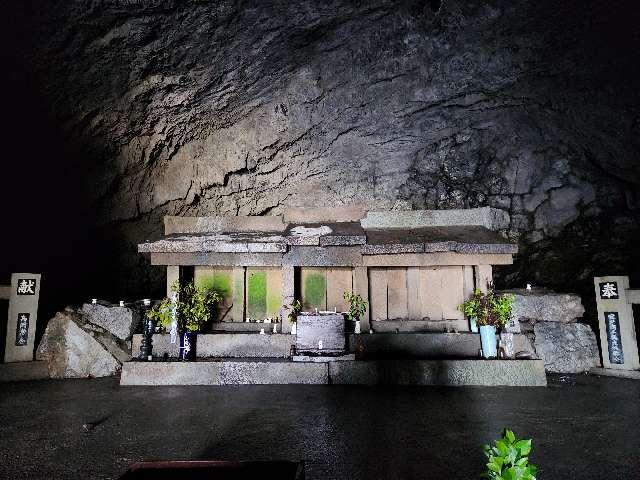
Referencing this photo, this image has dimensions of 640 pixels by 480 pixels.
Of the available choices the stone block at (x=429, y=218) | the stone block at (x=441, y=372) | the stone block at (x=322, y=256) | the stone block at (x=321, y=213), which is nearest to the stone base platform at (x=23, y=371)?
the stone block at (x=322, y=256)

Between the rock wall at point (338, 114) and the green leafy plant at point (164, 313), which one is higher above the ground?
the rock wall at point (338, 114)

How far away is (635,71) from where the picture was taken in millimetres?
8672

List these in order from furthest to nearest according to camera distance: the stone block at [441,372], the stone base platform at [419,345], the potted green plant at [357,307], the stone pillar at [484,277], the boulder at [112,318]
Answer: the boulder at [112,318]
the potted green plant at [357,307]
the stone pillar at [484,277]
the stone base platform at [419,345]
the stone block at [441,372]

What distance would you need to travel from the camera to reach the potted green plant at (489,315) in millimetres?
9016

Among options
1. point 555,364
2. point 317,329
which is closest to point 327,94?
point 317,329

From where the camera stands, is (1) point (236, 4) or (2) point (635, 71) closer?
(1) point (236, 4)

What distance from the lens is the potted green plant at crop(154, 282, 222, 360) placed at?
30.2 feet

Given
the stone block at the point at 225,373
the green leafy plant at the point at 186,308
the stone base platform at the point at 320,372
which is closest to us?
the stone base platform at the point at 320,372

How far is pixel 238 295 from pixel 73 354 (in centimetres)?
438

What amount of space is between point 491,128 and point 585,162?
3.10 meters

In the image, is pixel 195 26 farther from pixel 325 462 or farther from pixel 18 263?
pixel 18 263

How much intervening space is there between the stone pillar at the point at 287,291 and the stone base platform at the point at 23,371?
610 centimetres

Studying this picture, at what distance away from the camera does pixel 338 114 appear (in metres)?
10.3

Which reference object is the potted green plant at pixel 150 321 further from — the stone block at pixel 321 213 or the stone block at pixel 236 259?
the stone block at pixel 321 213
